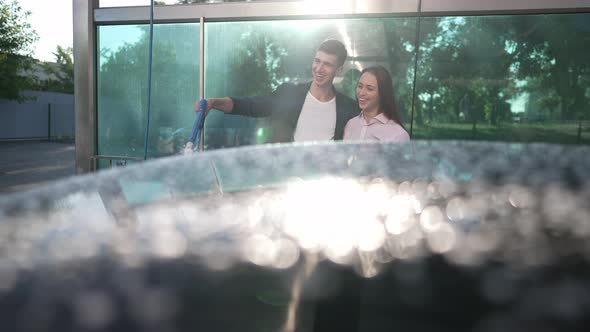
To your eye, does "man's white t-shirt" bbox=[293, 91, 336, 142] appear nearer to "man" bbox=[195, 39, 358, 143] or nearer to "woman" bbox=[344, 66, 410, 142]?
"man" bbox=[195, 39, 358, 143]

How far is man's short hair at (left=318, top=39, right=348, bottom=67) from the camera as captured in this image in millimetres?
6195

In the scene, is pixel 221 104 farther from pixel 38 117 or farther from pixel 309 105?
pixel 38 117

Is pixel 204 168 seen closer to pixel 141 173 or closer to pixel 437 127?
pixel 141 173

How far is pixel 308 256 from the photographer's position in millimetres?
520

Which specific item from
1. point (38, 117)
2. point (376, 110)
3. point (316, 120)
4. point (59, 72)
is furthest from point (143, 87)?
point (59, 72)

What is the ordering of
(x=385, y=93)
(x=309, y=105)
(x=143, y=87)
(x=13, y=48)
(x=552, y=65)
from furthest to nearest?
1. (x=13, y=48)
2. (x=143, y=87)
3. (x=309, y=105)
4. (x=385, y=93)
5. (x=552, y=65)

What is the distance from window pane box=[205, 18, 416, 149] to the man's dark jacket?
89mm

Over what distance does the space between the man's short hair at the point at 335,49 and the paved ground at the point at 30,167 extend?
667cm

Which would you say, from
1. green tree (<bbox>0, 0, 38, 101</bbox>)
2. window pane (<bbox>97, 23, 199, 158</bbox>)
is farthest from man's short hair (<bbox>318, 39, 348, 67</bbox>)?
green tree (<bbox>0, 0, 38, 101</bbox>)

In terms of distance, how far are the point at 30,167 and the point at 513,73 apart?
47.5ft

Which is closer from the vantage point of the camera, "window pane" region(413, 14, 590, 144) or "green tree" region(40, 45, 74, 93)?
"window pane" region(413, 14, 590, 144)

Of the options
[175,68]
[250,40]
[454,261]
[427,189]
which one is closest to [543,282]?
[454,261]

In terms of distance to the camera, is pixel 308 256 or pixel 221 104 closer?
pixel 308 256

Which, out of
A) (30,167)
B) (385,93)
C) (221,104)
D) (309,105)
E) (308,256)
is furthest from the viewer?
(30,167)
